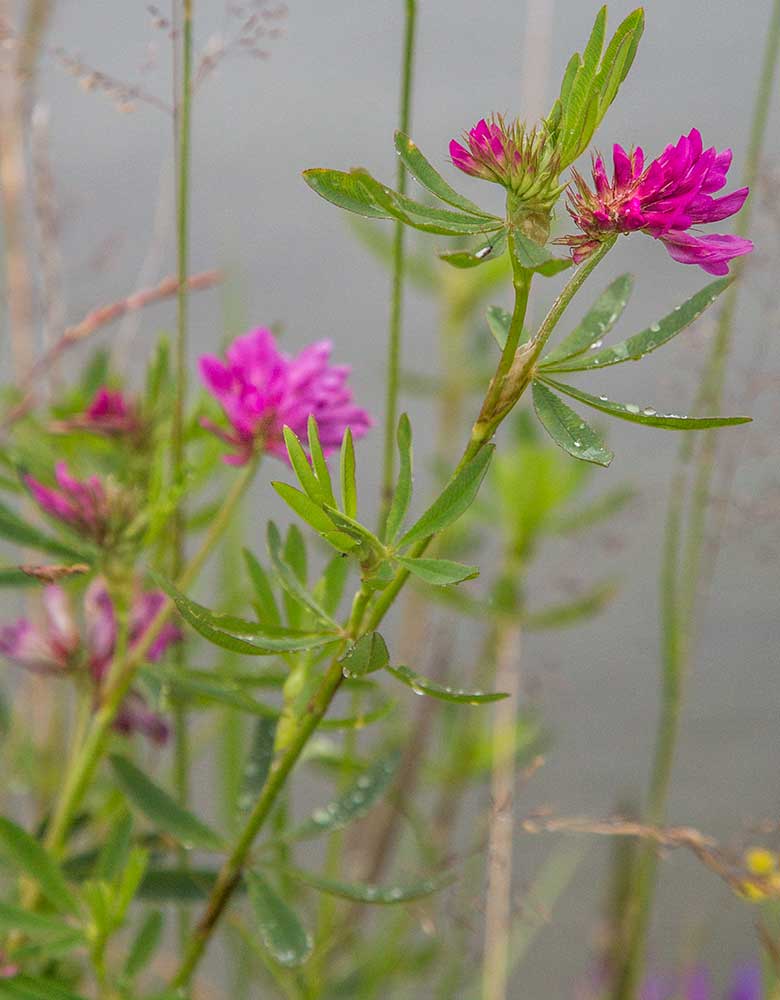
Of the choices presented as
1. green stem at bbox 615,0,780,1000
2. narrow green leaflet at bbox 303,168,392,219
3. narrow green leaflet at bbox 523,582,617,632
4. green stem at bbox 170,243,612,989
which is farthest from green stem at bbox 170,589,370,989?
narrow green leaflet at bbox 523,582,617,632

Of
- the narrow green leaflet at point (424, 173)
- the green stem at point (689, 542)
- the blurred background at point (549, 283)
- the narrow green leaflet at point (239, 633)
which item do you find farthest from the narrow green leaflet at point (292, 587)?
the blurred background at point (549, 283)

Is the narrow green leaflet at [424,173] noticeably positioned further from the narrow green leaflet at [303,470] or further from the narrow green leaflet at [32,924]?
the narrow green leaflet at [32,924]

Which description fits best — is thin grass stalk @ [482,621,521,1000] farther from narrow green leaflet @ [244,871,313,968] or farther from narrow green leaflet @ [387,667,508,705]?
narrow green leaflet @ [387,667,508,705]

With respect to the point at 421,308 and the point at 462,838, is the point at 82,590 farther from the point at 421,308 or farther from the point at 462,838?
the point at 421,308

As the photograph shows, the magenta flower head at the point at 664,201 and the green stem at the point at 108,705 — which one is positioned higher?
the magenta flower head at the point at 664,201

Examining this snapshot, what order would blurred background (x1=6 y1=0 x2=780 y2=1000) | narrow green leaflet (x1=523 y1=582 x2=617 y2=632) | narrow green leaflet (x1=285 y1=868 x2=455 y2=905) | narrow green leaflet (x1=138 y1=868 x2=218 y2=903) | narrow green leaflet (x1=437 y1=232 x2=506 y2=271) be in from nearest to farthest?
narrow green leaflet (x1=437 y1=232 x2=506 y2=271), narrow green leaflet (x1=285 y1=868 x2=455 y2=905), narrow green leaflet (x1=138 y1=868 x2=218 y2=903), narrow green leaflet (x1=523 y1=582 x2=617 y2=632), blurred background (x1=6 y1=0 x2=780 y2=1000)

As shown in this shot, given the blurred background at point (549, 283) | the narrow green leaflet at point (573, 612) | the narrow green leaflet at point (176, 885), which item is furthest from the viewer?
the blurred background at point (549, 283)
